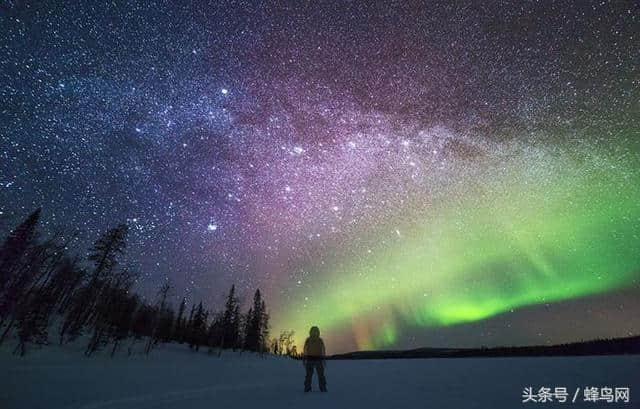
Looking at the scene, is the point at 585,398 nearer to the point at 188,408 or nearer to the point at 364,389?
the point at 364,389

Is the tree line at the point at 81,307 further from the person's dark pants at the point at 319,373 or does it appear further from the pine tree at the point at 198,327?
the person's dark pants at the point at 319,373

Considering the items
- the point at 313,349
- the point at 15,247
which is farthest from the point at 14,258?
the point at 313,349

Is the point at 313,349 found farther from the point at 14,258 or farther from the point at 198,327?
the point at 198,327

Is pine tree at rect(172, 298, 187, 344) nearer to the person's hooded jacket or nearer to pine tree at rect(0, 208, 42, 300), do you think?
pine tree at rect(0, 208, 42, 300)

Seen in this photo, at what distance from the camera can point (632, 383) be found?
9875 millimetres

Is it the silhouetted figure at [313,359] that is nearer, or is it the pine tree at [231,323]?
the silhouetted figure at [313,359]

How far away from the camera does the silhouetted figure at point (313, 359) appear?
1053 centimetres

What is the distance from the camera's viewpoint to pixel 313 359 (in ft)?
35.4

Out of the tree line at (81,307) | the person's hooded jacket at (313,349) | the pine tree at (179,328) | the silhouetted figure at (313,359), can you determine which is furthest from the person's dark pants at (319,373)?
the pine tree at (179,328)

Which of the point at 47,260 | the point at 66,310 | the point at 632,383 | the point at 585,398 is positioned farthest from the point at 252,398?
the point at 66,310

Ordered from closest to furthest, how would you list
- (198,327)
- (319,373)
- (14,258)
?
(319,373)
(14,258)
(198,327)

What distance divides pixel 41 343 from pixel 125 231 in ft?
49.7

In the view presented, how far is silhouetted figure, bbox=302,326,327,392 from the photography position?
10.5 m

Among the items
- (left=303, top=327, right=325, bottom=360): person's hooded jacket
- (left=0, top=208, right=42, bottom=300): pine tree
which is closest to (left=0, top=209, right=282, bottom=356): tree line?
(left=0, top=208, right=42, bottom=300): pine tree
